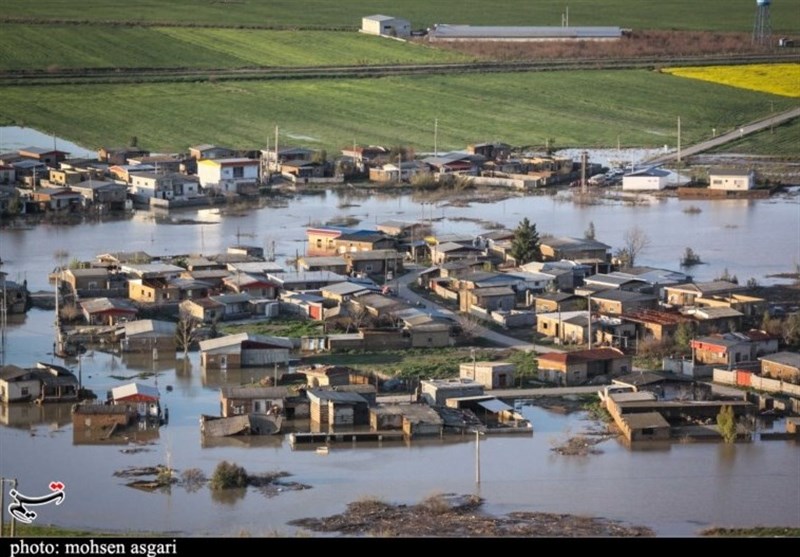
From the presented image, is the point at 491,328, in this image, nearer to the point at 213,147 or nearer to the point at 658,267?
the point at 658,267

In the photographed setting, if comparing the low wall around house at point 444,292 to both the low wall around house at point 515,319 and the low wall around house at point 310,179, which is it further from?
the low wall around house at point 310,179

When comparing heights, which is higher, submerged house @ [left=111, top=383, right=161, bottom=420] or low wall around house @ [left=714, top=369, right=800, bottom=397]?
low wall around house @ [left=714, top=369, right=800, bottom=397]

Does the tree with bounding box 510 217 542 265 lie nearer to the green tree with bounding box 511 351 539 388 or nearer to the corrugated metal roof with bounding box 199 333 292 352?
the green tree with bounding box 511 351 539 388

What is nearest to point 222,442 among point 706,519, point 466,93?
point 706,519

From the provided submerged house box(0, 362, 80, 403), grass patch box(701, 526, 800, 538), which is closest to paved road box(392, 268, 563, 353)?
submerged house box(0, 362, 80, 403)

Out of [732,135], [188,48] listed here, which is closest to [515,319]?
[732,135]

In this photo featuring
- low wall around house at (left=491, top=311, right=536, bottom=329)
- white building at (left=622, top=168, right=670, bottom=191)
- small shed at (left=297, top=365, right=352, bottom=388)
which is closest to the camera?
small shed at (left=297, top=365, right=352, bottom=388)

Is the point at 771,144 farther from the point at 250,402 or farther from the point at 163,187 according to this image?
the point at 250,402
